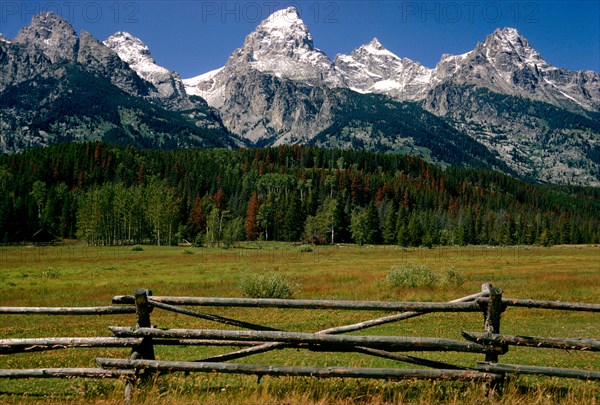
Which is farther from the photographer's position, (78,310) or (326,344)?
(78,310)

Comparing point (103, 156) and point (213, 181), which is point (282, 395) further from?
point (103, 156)

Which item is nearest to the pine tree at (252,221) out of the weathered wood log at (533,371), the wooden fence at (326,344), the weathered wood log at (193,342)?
the weathered wood log at (193,342)

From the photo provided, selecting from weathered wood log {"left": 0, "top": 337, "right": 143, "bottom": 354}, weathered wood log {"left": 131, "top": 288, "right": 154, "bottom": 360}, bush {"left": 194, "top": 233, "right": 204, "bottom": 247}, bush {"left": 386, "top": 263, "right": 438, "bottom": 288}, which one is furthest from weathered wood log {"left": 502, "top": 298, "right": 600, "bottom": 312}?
bush {"left": 194, "top": 233, "right": 204, "bottom": 247}

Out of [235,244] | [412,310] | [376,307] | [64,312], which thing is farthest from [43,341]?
[235,244]

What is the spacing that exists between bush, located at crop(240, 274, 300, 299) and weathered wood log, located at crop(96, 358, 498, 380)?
21593 millimetres

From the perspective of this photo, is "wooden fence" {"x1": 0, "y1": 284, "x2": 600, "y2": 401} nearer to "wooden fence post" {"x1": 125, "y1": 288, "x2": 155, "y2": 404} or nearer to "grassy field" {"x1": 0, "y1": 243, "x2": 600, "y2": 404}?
"wooden fence post" {"x1": 125, "y1": 288, "x2": 155, "y2": 404}

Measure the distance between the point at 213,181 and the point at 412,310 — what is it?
17735 centimetres

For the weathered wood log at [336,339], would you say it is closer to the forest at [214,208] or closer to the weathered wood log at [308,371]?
the weathered wood log at [308,371]

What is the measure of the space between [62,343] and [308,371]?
5.47 metres

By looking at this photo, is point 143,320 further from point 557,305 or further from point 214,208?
point 214,208

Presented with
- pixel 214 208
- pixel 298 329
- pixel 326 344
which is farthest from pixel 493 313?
pixel 214 208

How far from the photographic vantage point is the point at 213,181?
18288cm

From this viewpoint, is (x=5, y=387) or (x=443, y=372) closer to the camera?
(x=443, y=372)

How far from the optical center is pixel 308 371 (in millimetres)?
9148
